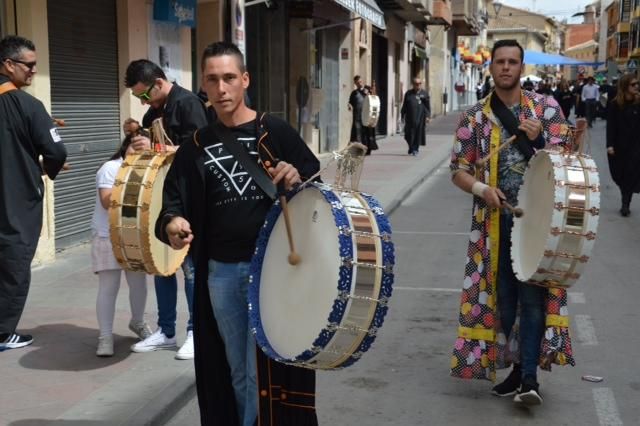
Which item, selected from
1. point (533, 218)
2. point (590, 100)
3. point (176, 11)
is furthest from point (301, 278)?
point (590, 100)

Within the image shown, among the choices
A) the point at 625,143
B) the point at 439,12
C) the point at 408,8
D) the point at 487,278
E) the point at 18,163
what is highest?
the point at 439,12

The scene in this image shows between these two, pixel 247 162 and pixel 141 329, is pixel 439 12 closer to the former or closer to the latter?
pixel 141 329

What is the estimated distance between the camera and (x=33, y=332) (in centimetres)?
666

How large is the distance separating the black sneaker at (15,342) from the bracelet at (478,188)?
3.25 metres

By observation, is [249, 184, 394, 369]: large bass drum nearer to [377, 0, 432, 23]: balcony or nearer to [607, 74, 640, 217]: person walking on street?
[607, 74, 640, 217]: person walking on street

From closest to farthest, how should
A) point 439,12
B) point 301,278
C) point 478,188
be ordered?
point 301,278, point 478,188, point 439,12

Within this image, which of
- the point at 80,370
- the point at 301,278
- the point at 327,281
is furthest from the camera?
the point at 80,370

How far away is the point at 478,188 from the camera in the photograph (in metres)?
4.98

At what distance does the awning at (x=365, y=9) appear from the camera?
632 inches

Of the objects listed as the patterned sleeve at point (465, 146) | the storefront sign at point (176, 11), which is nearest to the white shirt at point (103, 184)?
the patterned sleeve at point (465, 146)

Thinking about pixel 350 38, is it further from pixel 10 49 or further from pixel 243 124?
pixel 243 124

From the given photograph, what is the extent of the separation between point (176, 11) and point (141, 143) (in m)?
6.68

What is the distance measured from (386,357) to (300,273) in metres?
3.01

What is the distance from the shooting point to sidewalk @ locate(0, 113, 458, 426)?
196 inches
